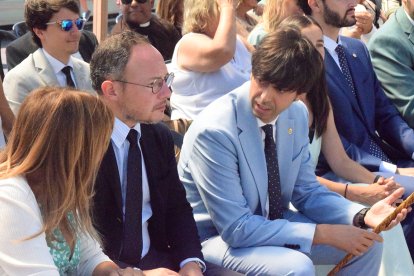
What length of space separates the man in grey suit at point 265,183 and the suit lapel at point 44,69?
48.1 inches

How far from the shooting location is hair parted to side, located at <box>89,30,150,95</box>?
3.10 m

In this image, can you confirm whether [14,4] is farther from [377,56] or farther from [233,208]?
[233,208]

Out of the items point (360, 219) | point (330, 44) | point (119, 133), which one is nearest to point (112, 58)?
point (119, 133)

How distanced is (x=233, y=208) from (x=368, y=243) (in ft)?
1.92

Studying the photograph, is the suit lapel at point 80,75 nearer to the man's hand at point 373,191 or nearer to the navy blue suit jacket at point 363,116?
the navy blue suit jacket at point 363,116

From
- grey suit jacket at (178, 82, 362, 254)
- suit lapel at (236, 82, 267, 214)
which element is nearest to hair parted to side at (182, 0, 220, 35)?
grey suit jacket at (178, 82, 362, 254)

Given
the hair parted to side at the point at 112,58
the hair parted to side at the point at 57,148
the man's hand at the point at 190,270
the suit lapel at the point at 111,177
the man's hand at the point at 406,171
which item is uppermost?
the hair parted to side at the point at 57,148

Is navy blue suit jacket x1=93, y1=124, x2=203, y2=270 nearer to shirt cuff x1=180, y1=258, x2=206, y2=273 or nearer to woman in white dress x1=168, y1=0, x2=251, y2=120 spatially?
shirt cuff x1=180, y1=258, x2=206, y2=273

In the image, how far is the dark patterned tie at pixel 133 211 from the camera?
2.99 m

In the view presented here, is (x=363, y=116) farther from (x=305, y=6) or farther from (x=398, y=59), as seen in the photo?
(x=305, y=6)

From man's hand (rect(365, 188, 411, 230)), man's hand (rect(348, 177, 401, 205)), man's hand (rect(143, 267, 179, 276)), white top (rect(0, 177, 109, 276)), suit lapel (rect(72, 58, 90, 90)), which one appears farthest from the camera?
suit lapel (rect(72, 58, 90, 90))

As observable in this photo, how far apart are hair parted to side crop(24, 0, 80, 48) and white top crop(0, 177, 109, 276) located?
2.41m

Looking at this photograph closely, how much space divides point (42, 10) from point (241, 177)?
1.90m

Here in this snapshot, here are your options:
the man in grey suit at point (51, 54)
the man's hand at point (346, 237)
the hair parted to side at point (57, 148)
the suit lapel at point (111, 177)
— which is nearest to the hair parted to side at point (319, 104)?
the man's hand at point (346, 237)
